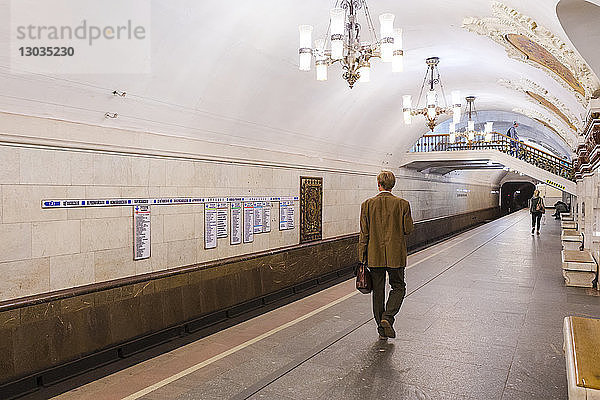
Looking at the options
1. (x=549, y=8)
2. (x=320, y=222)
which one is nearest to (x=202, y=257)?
(x=320, y=222)

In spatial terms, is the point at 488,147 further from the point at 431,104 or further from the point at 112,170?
the point at 112,170

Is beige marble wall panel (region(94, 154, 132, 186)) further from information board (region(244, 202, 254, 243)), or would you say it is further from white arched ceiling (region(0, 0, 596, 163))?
information board (region(244, 202, 254, 243))

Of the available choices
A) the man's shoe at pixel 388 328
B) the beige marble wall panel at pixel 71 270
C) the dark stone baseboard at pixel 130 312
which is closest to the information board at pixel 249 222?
the dark stone baseboard at pixel 130 312

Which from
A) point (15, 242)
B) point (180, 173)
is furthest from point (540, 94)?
point (15, 242)

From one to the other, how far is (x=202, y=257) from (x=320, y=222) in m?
4.09

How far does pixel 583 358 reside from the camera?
3.02 metres

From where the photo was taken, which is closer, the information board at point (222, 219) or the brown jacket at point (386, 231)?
the brown jacket at point (386, 231)

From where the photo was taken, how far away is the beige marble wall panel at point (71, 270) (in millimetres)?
5020

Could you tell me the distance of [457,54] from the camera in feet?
29.2

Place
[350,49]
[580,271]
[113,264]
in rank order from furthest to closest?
[580,271] → [113,264] → [350,49]

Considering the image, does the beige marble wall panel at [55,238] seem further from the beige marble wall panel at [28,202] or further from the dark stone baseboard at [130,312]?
Answer: the dark stone baseboard at [130,312]

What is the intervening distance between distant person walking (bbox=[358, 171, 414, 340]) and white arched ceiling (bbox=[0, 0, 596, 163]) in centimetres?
218

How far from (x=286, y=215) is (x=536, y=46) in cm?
518

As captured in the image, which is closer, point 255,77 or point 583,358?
point 583,358
